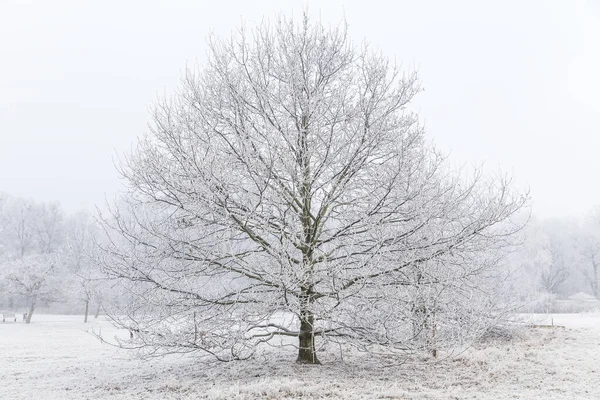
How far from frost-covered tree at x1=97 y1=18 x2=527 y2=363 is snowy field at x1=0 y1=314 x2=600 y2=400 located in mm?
785

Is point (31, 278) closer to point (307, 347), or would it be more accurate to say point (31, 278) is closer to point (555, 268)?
point (307, 347)

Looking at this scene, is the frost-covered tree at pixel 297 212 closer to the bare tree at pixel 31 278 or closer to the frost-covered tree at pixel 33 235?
the bare tree at pixel 31 278

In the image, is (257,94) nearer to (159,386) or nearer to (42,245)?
(159,386)

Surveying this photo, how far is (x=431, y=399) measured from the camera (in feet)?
26.2

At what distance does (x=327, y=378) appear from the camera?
9094mm

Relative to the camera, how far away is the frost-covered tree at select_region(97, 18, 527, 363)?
27.6 feet

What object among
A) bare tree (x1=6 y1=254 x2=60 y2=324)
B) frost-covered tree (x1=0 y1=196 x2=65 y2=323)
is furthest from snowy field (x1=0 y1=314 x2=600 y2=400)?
frost-covered tree (x1=0 y1=196 x2=65 y2=323)

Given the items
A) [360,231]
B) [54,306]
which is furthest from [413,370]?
[54,306]

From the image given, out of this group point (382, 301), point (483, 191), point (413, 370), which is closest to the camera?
point (382, 301)

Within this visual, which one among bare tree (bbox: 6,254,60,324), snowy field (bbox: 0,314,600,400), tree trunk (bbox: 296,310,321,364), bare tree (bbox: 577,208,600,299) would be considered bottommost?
snowy field (bbox: 0,314,600,400)

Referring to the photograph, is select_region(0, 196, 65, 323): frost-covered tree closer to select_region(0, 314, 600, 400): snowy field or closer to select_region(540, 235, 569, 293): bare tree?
select_region(0, 314, 600, 400): snowy field

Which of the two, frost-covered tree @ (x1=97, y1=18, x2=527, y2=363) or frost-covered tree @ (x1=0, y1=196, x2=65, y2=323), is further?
frost-covered tree @ (x1=0, y1=196, x2=65, y2=323)

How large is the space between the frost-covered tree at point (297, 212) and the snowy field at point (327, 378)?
2.58 feet

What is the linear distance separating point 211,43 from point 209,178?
3.83m
